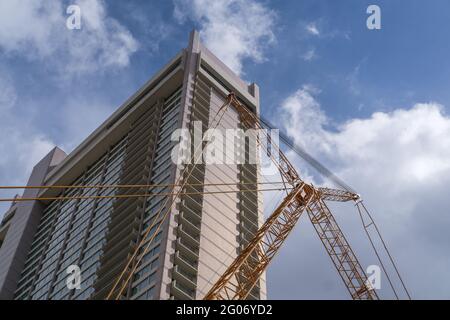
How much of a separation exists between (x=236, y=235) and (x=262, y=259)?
45.1 ft

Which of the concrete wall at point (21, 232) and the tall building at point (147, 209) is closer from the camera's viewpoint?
the tall building at point (147, 209)

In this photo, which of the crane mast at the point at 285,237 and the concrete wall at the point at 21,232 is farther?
the concrete wall at the point at 21,232

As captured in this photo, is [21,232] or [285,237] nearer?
[285,237]

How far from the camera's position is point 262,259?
71.2 meters

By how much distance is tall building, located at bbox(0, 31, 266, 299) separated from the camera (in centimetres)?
7550

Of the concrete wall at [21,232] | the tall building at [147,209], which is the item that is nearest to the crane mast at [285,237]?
the tall building at [147,209]

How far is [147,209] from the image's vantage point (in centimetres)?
8581

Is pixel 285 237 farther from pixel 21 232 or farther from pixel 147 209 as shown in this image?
pixel 21 232

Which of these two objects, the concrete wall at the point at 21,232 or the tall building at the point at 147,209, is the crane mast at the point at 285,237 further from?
the concrete wall at the point at 21,232

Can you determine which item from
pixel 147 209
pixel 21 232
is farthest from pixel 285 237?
pixel 21 232

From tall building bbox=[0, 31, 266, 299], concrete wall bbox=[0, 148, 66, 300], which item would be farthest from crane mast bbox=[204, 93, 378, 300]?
concrete wall bbox=[0, 148, 66, 300]

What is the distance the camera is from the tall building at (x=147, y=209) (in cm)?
7550

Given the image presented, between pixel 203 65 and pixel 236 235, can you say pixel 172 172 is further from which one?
pixel 203 65
